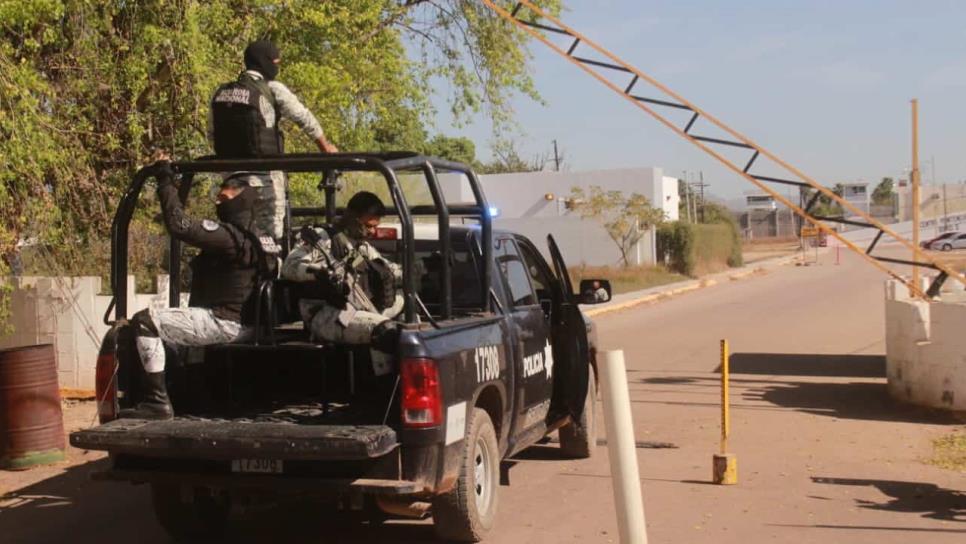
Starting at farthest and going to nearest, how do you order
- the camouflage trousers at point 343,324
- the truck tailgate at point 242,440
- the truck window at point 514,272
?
the truck window at point 514,272 → the camouflage trousers at point 343,324 → the truck tailgate at point 242,440

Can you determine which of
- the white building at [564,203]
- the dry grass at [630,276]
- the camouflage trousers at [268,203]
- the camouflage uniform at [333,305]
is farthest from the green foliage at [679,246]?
the camouflage uniform at [333,305]

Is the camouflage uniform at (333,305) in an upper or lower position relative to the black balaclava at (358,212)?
lower

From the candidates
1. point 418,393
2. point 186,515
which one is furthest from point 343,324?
point 186,515

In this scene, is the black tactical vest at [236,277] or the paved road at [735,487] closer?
the black tactical vest at [236,277]

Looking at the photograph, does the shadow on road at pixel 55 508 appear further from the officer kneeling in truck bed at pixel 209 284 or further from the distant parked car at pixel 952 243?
the distant parked car at pixel 952 243

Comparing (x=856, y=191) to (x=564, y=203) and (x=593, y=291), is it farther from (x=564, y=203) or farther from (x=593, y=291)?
(x=593, y=291)

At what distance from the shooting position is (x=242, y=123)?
7234 mm

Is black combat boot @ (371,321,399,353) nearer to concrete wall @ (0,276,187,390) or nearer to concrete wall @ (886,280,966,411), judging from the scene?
concrete wall @ (886,280,966,411)

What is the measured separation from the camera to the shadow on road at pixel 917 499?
7.75 meters

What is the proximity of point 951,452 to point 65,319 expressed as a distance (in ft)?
29.3

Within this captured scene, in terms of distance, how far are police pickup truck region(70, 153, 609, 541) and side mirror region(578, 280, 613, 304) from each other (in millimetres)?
741

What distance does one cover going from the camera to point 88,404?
42.0ft

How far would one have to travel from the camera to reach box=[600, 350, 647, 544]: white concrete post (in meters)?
3.84

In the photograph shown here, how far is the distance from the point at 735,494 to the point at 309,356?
10.5ft
